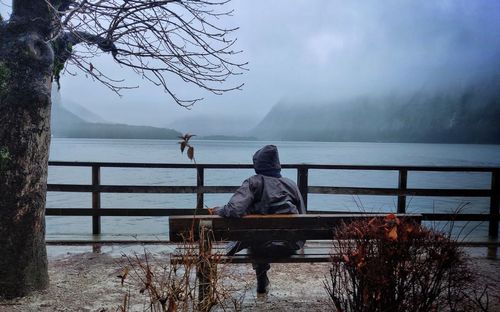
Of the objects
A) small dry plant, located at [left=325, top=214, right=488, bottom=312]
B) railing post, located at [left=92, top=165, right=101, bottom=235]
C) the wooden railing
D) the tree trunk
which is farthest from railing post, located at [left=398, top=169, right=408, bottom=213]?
the tree trunk

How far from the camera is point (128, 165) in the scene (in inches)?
255

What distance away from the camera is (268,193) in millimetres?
3729

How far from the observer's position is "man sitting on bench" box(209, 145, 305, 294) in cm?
362

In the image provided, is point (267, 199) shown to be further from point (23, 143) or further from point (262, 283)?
point (23, 143)

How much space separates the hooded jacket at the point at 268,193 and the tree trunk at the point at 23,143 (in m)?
1.79

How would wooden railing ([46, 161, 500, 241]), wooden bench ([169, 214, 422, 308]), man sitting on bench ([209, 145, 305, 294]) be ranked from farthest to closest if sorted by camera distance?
wooden railing ([46, 161, 500, 241]), man sitting on bench ([209, 145, 305, 294]), wooden bench ([169, 214, 422, 308])

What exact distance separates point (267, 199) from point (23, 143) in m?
2.23

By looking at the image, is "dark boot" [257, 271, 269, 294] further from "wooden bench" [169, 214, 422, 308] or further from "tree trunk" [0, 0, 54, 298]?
"tree trunk" [0, 0, 54, 298]

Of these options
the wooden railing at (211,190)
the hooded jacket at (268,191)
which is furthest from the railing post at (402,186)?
the hooded jacket at (268,191)

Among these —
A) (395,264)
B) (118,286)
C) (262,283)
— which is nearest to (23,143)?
(118,286)

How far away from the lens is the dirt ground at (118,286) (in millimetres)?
3723

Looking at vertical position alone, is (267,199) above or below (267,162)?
below

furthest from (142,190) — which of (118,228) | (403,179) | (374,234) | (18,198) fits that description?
(118,228)

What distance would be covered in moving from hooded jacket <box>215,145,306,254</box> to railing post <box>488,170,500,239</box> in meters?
4.42
